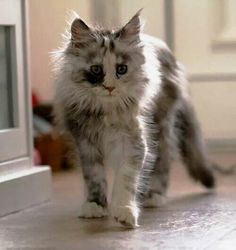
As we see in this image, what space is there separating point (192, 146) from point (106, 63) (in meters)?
0.68

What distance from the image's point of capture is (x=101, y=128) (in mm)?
2148

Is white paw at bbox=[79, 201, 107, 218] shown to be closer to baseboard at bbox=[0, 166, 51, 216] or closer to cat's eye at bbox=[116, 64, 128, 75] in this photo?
baseboard at bbox=[0, 166, 51, 216]

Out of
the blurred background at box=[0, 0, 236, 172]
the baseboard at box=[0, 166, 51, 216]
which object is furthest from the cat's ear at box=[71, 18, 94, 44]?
the blurred background at box=[0, 0, 236, 172]

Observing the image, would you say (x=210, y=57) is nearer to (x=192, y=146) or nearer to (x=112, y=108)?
(x=192, y=146)

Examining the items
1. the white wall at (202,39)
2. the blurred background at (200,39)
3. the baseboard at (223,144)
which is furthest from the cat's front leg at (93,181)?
the baseboard at (223,144)

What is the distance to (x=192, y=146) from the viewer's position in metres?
2.62

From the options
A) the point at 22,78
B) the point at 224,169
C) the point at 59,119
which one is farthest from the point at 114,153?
the point at 224,169

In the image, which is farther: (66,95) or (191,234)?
(66,95)

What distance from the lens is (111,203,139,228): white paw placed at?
6.56 feet

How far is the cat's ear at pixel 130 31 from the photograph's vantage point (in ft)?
7.01

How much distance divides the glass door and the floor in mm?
222

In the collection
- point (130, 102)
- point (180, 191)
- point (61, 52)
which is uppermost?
point (61, 52)

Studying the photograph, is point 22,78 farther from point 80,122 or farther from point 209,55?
point 209,55

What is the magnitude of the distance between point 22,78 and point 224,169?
3.22 ft
